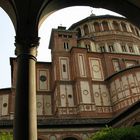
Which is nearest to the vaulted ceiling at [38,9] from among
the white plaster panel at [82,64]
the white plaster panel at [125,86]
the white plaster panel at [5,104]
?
the white plaster panel at [125,86]

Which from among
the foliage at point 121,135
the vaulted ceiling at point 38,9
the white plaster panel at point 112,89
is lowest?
the foliage at point 121,135

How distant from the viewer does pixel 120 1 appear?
15.8 feet

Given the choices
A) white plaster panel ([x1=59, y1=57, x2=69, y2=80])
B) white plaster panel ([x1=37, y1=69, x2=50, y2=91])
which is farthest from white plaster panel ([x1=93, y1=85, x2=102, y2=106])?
white plaster panel ([x1=37, y1=69, x2=50, y2=91])

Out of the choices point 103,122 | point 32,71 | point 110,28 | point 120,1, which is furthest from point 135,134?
point 110,28

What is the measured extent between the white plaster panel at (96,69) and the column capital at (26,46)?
92.4ft

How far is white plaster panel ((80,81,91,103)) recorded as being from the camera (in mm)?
28781

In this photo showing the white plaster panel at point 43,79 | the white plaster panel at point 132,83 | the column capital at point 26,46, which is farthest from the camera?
the white plaster panel at point 43,79

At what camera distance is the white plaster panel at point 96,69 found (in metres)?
32.2

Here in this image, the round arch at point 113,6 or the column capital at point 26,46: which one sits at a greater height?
the round arch at point 113,6

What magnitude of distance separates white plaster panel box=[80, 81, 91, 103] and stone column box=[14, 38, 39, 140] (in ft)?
82.2

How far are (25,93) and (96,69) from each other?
29.8 meters

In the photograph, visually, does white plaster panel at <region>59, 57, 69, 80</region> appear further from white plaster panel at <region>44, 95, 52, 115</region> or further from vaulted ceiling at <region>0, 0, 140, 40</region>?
vaulted ceiling at <region>0, 0, 140, 40</region>

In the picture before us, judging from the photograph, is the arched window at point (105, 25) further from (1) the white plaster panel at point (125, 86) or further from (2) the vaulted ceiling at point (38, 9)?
(2) the vaulted ceiling at point (38, 9)

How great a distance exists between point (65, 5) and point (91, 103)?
2435 cm
